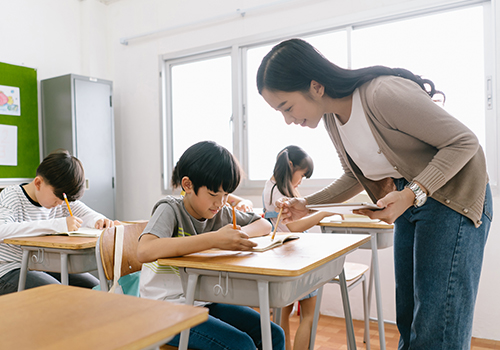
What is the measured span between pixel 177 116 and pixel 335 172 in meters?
1.82

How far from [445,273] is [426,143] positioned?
32 centimetres

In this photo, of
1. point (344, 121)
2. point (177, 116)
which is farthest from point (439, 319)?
point (177, 116)

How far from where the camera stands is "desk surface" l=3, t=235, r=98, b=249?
177cm

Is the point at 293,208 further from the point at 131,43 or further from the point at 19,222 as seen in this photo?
the point at 131,43

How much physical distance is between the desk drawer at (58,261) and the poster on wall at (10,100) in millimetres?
2279

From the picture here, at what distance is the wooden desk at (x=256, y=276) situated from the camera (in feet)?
3.36

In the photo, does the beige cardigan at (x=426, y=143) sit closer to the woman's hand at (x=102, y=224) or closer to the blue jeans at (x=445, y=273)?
the blue jeans at (x=445, y=273)

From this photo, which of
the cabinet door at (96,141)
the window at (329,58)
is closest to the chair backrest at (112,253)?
the window at (329,58)

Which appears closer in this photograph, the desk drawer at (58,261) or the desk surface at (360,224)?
the desk drawer at (58,261)

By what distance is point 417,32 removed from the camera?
2.95 m

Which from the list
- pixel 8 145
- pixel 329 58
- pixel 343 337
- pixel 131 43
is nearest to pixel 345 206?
pixel 343 337

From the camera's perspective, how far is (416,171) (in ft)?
3.38

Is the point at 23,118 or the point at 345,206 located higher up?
the point at 23,118

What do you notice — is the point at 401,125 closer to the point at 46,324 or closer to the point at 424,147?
the point at 424,147
